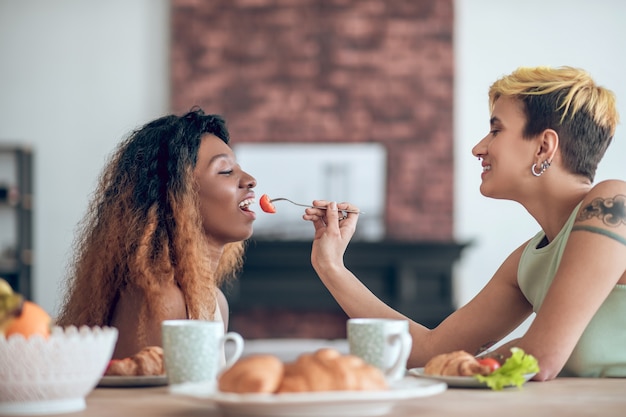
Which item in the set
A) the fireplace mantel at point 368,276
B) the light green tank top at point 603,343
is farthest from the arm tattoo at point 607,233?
the fireplace mantel at point 368,276

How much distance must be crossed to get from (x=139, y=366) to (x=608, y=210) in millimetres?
925

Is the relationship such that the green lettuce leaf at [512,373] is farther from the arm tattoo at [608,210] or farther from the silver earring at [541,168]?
the silver earring at [541,168]

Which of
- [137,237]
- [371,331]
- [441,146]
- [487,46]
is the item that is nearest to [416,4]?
[487,46]

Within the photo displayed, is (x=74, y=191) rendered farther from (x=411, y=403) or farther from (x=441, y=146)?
(x=411, y=403)

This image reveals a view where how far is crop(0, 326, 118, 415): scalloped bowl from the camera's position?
43.3 inches

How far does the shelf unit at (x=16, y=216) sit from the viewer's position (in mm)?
6102

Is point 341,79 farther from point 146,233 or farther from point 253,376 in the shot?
point 253,376

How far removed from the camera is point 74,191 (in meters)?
6.36

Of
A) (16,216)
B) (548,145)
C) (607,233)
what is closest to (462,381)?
(607,233)

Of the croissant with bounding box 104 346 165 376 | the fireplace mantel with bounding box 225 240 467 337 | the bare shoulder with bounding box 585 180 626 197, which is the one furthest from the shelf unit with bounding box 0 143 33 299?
the bare shoulder with bounding box 585 180 626 197

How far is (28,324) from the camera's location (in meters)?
1.13

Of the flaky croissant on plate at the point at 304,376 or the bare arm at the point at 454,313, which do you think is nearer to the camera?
the flaky croissant on plate at the point at 304,376

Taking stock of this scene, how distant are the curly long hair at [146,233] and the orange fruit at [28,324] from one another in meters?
0.70

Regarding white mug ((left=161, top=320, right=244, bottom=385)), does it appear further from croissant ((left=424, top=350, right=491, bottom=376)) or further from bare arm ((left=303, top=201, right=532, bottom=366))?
bare arm ((left=303, top=201, right=532, bottom=366))
